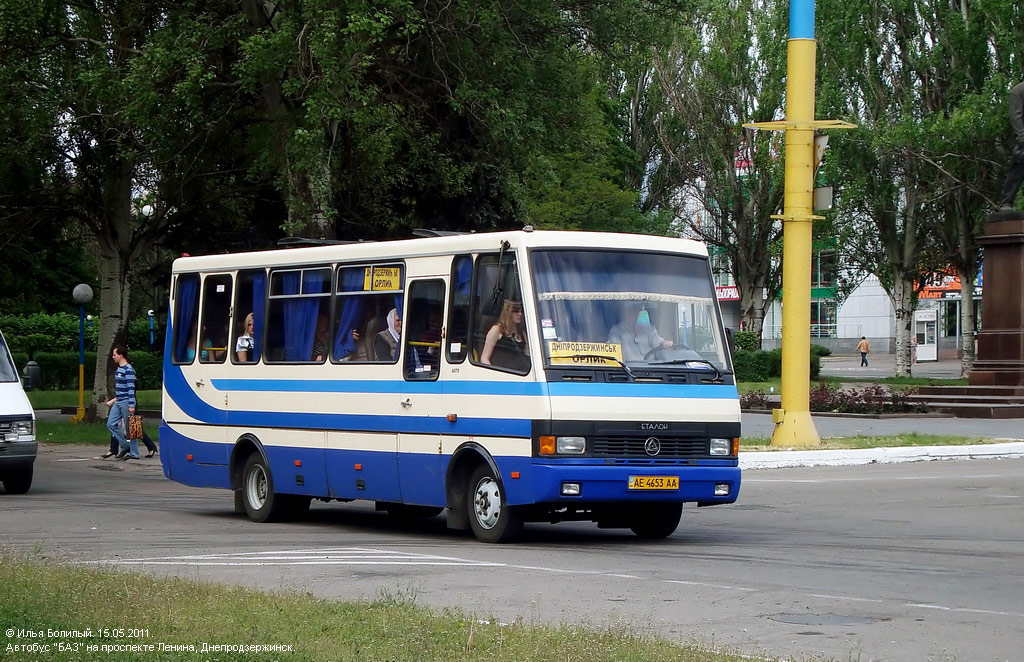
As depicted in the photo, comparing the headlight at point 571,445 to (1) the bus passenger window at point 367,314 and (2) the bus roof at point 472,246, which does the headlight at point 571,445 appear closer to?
(2) the bus roof at point 472,246

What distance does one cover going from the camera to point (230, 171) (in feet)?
111

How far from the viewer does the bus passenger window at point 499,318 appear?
13078 mm

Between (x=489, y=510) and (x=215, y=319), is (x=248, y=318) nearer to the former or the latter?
(x=215, y=319)

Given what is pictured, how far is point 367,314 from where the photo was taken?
14898mm

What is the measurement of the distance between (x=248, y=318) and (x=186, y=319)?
132 cm

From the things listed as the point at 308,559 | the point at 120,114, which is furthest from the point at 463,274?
the point at 120,114

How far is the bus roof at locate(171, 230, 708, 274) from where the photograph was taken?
1330cm

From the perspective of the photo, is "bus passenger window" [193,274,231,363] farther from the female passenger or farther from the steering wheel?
the steering wheel

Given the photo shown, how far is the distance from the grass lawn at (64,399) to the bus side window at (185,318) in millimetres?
24307

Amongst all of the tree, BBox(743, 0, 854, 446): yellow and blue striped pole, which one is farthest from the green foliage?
BBox(743, 0, 854, 446): yellow and blue striped pole

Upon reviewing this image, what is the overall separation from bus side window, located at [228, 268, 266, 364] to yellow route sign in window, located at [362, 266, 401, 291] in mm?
1903

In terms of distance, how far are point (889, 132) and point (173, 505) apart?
39434 mm

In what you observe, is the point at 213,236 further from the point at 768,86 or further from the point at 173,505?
the point at 768,86

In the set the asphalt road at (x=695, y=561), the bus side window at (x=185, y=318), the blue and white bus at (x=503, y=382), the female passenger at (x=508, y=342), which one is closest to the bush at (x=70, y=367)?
the asphalt road at (x=695, y=561)
